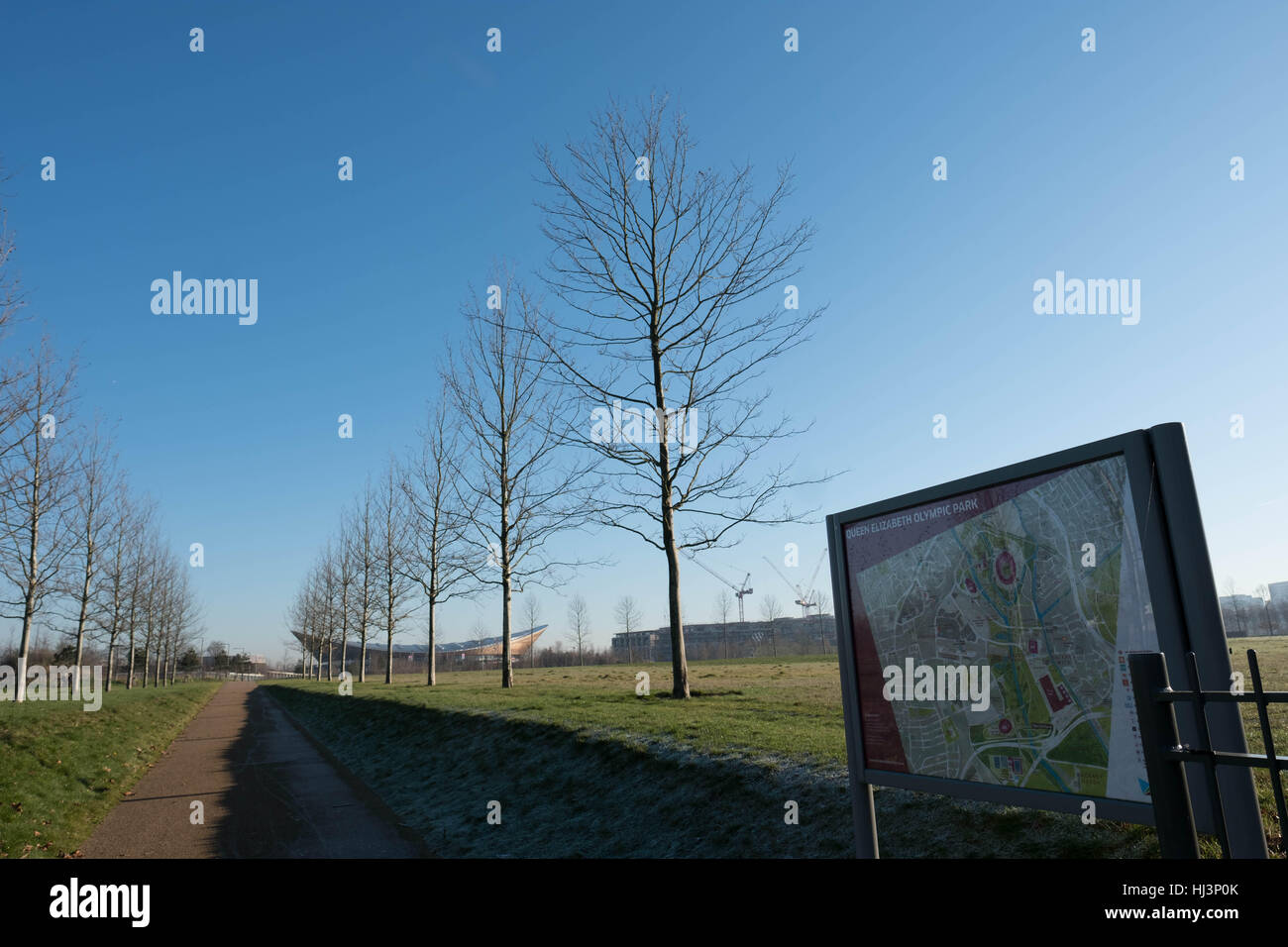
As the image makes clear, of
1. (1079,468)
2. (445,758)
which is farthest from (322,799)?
(1079,468)

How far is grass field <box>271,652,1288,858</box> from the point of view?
6.10 m

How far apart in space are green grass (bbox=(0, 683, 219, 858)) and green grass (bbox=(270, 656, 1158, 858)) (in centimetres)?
431

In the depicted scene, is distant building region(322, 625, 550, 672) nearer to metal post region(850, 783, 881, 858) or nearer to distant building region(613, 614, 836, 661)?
distant building region(613, 614, 836, 661)

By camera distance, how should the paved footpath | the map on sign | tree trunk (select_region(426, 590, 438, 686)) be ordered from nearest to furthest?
the map on sign < the paved footpath < tree trunk (select_region(426, 590, 438, 686))

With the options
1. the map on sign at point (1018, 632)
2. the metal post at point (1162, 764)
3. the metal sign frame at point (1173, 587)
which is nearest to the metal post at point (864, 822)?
the map on sign at point (1018, 632)

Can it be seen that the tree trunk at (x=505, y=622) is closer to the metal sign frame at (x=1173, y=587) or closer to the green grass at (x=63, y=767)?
the green grass at (x=63, y=767)

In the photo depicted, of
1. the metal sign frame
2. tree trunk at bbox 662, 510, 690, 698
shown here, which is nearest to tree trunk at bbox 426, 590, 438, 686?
tree trunk at bbox 662, 510, 690, 698

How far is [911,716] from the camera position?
5719mm

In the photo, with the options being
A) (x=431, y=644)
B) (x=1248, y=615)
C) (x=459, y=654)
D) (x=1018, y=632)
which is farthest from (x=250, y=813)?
(x=459, y=654)

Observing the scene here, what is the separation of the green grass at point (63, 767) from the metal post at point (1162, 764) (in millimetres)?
10963

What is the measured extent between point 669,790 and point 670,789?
0.06ft

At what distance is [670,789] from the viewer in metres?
9.20
